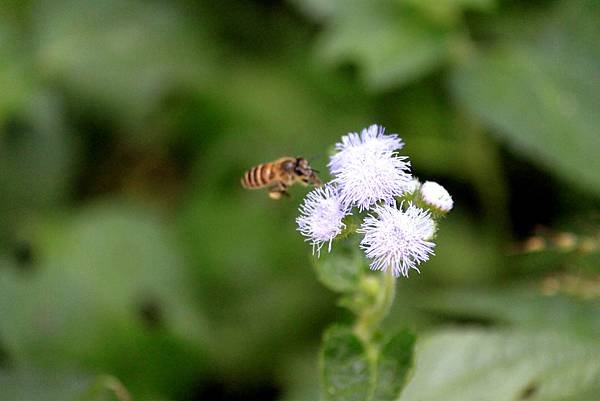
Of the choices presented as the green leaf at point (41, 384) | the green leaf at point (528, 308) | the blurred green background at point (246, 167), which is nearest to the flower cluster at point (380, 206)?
the blurred green background at point (246, 167)

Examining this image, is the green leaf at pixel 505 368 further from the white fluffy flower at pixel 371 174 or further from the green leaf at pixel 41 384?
the green leaf at pixel 41 384

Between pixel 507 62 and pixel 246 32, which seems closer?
pixel 507 62

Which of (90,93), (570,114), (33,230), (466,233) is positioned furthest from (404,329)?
(90,93)

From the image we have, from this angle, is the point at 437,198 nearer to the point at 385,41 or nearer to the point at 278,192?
the point at 278,192

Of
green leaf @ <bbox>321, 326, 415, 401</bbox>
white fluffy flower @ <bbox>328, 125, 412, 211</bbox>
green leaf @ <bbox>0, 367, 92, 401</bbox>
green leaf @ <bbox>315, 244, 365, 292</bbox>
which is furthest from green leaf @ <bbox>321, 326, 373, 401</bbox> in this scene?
green leaf @ <bbox>0, 367, 92, 401</bbox>

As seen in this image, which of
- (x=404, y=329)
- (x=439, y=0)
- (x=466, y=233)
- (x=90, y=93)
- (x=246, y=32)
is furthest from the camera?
(x=246, y=32)

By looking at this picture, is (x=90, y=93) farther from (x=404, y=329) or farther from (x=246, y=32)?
(x=404, y=329)
